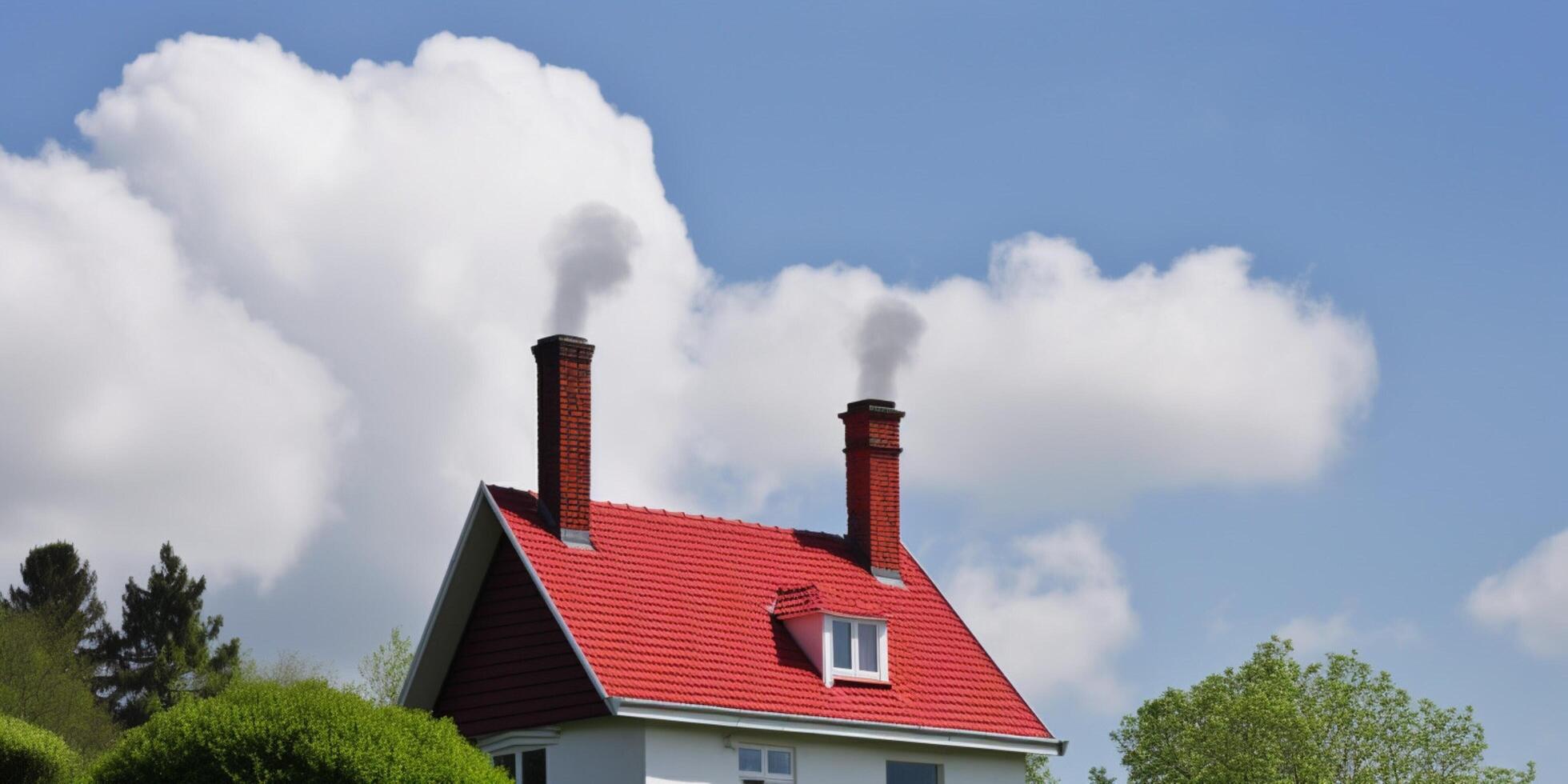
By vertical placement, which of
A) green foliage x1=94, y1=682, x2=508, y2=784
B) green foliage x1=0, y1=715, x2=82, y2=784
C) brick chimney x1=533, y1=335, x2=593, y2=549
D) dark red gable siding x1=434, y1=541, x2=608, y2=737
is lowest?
green foliage x1=94, y1=682, x2=508, y2=784

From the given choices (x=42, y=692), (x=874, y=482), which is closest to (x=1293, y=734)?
(x=874, y=482)

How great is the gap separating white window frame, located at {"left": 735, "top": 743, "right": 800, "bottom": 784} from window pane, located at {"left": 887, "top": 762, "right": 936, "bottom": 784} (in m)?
2.11

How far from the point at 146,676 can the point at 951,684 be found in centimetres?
5570

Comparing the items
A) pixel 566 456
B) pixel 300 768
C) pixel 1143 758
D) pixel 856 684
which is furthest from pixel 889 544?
pixel 1143 758

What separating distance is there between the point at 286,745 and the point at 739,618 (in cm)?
859

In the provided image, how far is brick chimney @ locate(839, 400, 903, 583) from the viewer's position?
3500cm

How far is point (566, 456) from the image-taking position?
98.9ft

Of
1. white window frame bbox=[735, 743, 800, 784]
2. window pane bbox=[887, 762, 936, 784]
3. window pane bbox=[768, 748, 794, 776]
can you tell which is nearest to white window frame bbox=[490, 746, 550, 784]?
white window frame bbox=[735, 743, 800, 784]

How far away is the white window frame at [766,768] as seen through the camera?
28.9m

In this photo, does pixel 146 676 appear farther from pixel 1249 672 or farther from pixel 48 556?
pixel 1249 672

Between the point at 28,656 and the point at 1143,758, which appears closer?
the point at 1143,758

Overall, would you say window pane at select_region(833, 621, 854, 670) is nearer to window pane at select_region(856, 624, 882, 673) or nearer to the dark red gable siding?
window pane at select_region(856, 624, 882, 673)

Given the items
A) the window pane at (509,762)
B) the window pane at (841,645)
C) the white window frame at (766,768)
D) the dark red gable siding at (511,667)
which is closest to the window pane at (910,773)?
the window pane at (841,645)

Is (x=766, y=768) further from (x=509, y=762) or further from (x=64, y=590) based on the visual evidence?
(x=64, y=590)
